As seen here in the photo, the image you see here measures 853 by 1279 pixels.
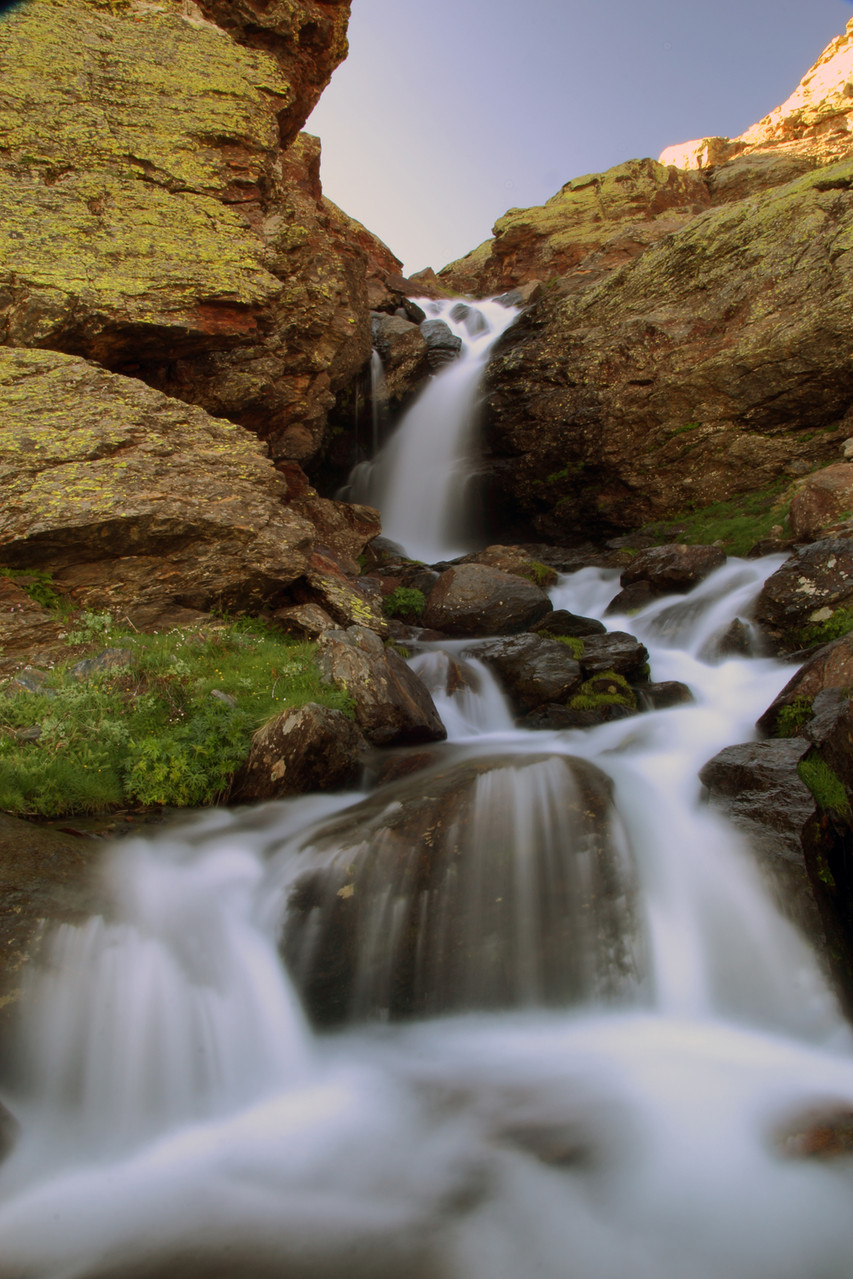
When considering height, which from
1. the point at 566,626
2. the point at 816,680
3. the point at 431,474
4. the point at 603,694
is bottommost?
the point at 603,694

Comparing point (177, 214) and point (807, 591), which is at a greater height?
point (177, 214)

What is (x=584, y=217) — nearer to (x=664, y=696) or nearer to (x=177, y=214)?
(x=177, y=214)

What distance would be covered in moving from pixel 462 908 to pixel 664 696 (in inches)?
211

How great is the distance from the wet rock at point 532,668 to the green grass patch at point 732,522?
6391 millimetres

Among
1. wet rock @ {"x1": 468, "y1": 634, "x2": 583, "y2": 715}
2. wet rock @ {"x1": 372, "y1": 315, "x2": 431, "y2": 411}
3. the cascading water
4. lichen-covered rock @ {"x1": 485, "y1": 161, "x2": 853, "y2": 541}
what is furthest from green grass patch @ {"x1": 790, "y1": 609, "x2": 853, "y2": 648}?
wet rock @ {"x1": 372, "y1": 315, "x2": 431, "y2": 411}

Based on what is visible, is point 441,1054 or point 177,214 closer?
point 441,1054

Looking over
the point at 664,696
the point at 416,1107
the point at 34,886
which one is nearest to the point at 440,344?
the point at 664,696

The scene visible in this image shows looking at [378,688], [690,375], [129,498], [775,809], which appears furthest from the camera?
[690,375]

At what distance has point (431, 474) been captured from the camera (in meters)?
20.4

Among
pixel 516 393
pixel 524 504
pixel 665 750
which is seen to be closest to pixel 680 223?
pixel 516 393

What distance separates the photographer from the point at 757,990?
483cm

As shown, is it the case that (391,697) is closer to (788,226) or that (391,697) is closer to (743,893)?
(743,893)

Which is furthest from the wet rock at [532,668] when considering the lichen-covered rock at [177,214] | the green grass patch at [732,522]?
the lichen-covered rock at [177,214]

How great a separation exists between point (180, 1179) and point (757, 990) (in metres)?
3.76
